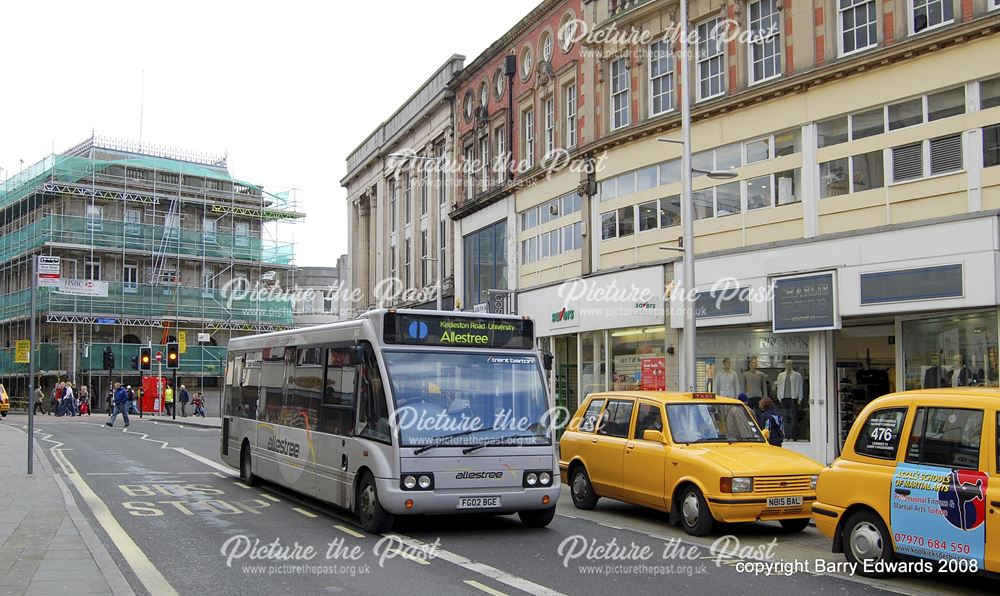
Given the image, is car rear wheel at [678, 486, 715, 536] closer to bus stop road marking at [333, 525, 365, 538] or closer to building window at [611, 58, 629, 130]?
bus stop road marking at [333, 525, 365, 538]

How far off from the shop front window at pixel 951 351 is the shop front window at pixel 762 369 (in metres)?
2.48

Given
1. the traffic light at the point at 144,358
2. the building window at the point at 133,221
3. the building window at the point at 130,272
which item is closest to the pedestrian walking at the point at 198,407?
the traffic light at the point at 144,358

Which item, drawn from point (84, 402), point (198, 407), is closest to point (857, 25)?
point (198, 407)

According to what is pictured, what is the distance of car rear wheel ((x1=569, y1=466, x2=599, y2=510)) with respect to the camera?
13812 millimetres

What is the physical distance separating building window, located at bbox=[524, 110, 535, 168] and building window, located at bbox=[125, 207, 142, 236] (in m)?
33.8

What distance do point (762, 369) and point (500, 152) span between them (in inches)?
633

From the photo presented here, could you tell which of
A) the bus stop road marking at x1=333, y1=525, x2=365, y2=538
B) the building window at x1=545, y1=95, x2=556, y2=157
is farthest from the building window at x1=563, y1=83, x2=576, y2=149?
the bus stop road marking at x1=333, y1=525, x2=365, y2=538

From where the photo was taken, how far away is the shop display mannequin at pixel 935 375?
18.0 metres

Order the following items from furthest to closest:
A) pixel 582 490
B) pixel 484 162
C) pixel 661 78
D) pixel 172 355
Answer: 1. pixel 172 355
2. pixel 484 162
3. pixel 661 78
4. pixel 582 490

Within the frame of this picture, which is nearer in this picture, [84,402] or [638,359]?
[638,359]

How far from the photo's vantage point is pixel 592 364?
2839 centimetres

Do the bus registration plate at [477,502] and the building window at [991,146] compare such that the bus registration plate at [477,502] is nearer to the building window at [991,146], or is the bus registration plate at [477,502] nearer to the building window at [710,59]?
the building window at [991,146]

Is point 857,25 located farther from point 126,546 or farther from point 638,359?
point 126,546

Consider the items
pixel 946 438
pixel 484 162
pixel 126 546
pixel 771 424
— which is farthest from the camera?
pixel 484 162
